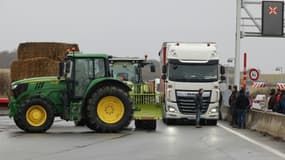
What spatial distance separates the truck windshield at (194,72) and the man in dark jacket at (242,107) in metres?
1.58

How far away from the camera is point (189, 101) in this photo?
24953mm

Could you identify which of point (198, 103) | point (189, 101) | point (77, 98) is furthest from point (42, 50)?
point (77, 98)

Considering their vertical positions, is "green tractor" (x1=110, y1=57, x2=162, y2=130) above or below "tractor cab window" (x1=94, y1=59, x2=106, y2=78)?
below

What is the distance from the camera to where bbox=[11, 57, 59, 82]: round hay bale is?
30.3 m

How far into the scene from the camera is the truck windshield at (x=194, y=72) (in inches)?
983

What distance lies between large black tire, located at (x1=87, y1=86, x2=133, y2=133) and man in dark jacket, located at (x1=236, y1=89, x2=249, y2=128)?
18.1 ft

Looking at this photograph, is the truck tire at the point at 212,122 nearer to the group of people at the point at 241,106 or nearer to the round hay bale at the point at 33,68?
the group of people at the point at 241,106

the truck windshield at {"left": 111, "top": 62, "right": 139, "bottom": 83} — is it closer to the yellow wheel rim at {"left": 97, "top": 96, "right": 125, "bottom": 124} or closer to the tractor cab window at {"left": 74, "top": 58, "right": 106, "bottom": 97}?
the tractor cab window at {"left": 74, "top": 58, "right": 106, "bottom": 97}

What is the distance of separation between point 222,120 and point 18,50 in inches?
441

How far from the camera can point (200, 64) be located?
25.0 metres

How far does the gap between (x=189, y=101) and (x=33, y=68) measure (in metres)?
9.07

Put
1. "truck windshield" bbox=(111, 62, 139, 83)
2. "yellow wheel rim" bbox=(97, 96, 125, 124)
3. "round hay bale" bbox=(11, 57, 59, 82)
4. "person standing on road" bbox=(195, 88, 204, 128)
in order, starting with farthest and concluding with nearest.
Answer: "round hay bale" bbox=(11, 57, 59, 82) → "truck windshield" bbox=(111, 62, 139, 83) → "person standing on road" bbox=(195, 88, 204, 128) → "yellow wheel rim" bbox=(97, 96, 125, 124)

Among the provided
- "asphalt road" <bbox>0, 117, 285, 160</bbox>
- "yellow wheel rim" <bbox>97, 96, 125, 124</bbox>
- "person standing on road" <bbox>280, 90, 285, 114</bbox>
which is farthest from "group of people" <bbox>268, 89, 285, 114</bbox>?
"yellow wheel rim" <bbox>97, 96, 125, 124</bbox>

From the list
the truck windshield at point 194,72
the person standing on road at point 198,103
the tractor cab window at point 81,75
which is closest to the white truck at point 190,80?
the truck windshield at point 194,72
